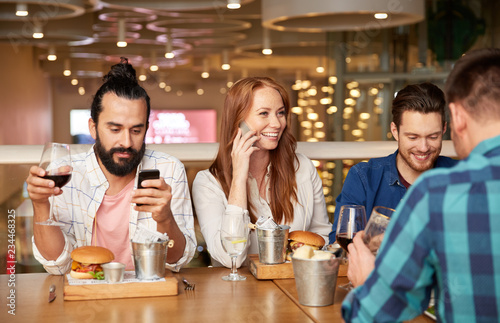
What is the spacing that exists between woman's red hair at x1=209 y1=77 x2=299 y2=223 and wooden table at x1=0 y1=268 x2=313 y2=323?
69 cm

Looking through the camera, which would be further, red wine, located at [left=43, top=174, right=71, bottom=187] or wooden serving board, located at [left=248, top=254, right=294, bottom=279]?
wooden serving board, located at [left=248, top=254, right=294, bottom=279]

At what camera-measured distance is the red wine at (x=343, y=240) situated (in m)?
1.79

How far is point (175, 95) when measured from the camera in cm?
1719

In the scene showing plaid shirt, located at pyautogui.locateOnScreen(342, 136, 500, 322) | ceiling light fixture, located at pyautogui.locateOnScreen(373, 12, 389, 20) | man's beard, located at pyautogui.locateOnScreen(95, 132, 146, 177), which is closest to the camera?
plaid shirt, located at pyautogui.locateOnScreen(342, 136, 500, 322)

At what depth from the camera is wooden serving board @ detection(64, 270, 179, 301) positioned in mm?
1729

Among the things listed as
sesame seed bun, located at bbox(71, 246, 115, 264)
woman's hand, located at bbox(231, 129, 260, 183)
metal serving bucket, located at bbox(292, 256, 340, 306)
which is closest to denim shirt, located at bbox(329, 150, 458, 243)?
woman's hand, located at bbox(231, 129, 260, 183)

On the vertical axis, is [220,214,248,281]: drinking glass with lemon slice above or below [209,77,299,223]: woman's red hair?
below

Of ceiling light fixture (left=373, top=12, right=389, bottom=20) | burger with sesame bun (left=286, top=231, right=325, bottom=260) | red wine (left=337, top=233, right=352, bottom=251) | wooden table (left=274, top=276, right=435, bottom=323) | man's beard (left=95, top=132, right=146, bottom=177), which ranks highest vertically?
ceiling light fixture (left=373, top=12, right=389, bottom=20)

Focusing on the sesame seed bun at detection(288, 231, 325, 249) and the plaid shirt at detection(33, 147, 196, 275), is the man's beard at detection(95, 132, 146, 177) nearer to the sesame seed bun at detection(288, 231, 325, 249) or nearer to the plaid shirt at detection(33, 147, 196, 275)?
the plaid shirt at detection(33, 147, 196, 275)

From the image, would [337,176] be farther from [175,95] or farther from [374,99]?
[175,95]

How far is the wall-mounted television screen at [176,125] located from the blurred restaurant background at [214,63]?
1.1 inches

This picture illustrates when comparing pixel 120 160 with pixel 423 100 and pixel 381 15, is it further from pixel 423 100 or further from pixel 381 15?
pixel 381 15

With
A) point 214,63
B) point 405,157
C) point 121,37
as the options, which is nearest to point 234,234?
point 405,157

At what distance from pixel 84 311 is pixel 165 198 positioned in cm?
42
